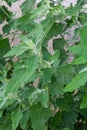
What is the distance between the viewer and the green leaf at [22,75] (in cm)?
86

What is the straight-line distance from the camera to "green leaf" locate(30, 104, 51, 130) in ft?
3.39

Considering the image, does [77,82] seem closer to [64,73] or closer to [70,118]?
[64,73]

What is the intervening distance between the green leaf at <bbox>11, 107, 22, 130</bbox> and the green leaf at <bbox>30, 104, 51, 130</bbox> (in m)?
0.04

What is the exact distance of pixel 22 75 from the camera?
2.89 ft

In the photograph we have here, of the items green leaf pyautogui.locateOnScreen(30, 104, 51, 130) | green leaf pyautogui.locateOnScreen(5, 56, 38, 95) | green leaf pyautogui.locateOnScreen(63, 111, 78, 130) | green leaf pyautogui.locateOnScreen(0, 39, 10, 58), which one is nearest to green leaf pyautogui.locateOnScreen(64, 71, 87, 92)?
green leaf pyautogui.locateOnScreen(5, 56, 38, 95)

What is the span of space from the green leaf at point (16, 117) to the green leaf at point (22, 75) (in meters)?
0.17

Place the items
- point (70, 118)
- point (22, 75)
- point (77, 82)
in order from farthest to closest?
point (70, 118)
point (22, 75)
point (77, 82)

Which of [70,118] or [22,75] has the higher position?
[22,75]

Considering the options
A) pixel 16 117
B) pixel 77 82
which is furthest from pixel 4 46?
pixel 77 82

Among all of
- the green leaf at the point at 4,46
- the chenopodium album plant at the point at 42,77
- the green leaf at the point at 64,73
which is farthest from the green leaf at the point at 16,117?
the green leaf at the point at 4,46

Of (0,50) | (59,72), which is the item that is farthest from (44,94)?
(0,50)

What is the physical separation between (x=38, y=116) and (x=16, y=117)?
0.06 m

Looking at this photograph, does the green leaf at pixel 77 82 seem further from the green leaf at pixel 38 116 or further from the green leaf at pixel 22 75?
the green leaf at pixel 38 116

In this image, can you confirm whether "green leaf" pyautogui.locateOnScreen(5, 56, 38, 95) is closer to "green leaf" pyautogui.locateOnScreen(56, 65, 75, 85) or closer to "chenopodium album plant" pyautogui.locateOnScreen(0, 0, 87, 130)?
"chenopodium album plant" pyautogui.locateOnScreen(0, 0, 87, 130)
